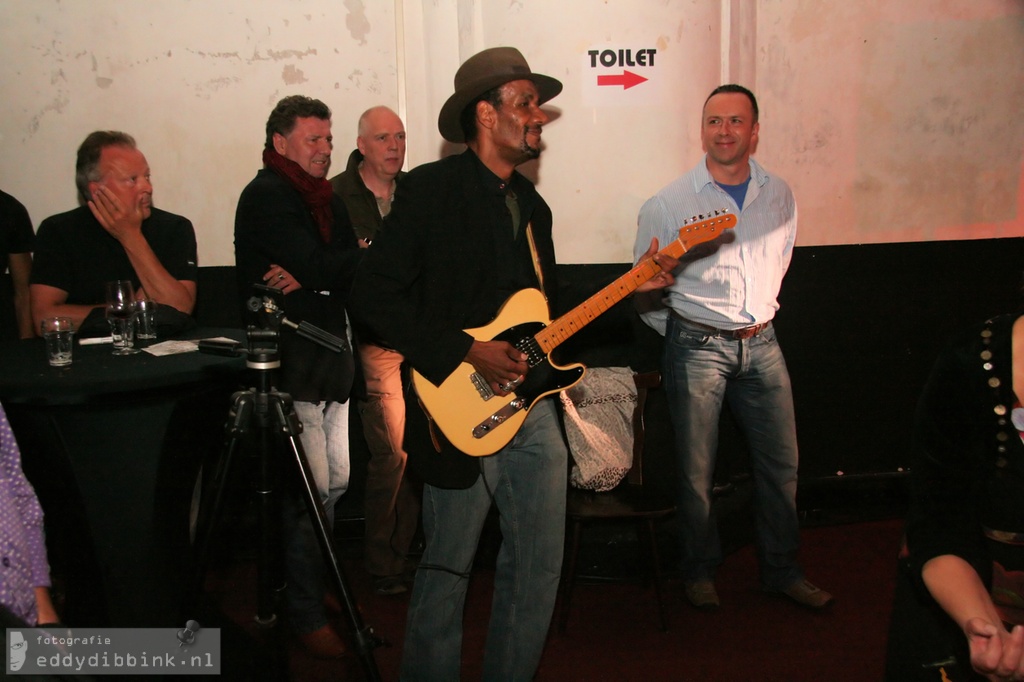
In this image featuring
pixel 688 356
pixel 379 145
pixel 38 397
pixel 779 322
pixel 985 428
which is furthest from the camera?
pixel 779 322

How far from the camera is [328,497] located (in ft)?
10.4

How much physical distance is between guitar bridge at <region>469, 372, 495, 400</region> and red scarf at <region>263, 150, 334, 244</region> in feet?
3.36

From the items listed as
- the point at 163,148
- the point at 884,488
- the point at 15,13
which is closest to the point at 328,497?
the point at 163,148

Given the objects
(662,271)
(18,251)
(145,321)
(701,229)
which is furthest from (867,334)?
(18,251)

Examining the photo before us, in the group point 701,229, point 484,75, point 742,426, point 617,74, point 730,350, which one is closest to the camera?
point 484,75

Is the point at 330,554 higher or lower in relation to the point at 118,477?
lower

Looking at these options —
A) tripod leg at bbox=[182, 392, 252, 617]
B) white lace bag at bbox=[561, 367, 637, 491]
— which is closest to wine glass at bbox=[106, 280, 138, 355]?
tripod leg at bbox=[182, 392, 252, 617]

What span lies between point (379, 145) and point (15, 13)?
170 centimetres

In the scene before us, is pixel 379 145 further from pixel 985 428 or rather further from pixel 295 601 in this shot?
pixel 985 428

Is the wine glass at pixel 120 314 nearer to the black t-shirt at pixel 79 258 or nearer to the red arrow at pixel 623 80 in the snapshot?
the black t-shirt at pixel 79 258

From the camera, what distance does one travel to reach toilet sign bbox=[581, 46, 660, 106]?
414cm

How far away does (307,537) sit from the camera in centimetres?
303

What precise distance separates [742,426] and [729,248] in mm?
752

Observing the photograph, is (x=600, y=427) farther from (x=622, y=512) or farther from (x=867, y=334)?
(x=867, y=334)
